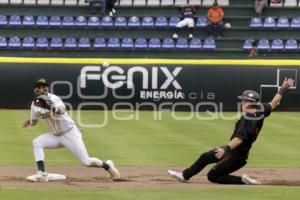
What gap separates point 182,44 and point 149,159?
1541 centimetres

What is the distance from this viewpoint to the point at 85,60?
26438 millimetres

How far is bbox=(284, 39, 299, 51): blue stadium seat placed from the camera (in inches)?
1220

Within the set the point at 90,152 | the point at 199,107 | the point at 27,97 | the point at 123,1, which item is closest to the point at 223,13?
the point at 123,1

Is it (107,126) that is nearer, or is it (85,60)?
(107,126)

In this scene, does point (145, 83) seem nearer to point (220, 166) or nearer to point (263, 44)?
point (263, 44)

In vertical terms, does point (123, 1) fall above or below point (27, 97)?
above

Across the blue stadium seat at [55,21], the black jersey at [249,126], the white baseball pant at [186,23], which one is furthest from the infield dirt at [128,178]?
the blue stadium seat at [55,21]

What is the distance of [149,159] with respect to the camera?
16.1 meters

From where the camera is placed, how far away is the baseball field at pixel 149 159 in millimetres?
11750

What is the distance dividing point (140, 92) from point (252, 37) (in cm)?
758

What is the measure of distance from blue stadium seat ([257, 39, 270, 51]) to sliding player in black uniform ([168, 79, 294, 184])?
1854cm

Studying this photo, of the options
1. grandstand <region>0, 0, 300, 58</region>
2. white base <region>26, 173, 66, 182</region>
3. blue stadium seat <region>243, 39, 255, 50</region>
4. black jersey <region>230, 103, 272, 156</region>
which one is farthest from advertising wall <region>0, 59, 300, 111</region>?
black jersey <region>230, 103, 272, 156</region>

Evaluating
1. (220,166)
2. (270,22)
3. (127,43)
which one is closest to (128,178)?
(220,166)

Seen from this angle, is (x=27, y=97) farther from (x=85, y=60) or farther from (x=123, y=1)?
(x=123, y=1)
